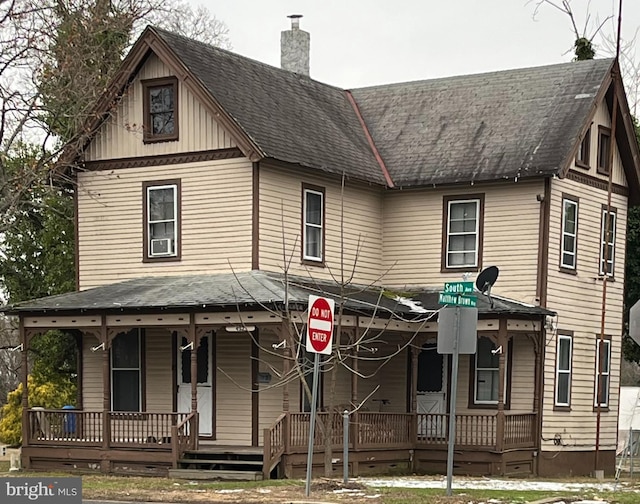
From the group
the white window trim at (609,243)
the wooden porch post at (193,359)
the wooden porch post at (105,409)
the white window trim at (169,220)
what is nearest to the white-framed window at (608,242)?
the white window trim at (609,243)

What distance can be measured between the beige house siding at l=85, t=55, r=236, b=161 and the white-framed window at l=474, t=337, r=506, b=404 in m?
7.43

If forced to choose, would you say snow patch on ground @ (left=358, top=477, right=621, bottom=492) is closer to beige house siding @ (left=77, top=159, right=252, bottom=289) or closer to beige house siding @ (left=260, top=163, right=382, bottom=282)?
beige house siding @ (left=260, top=163, right=382, bottom=282)

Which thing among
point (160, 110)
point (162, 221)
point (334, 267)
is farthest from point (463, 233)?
point (160, 110)

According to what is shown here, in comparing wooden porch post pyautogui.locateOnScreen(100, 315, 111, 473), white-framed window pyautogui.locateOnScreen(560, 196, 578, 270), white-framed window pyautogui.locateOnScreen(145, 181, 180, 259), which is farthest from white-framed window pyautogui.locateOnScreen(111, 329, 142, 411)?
white-framed window pyautogui.locateOnScreen(560, 196, 578, 270)

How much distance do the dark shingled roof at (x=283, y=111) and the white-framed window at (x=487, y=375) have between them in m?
4.64

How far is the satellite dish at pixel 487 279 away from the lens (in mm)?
26188

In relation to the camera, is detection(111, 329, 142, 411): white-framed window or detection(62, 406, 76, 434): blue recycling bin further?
detection(111, 329, 142, 411): white-framed window

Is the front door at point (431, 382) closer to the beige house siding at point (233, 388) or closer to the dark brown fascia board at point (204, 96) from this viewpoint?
the beige house siding at point (233, 388)

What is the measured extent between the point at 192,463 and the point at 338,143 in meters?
8.82

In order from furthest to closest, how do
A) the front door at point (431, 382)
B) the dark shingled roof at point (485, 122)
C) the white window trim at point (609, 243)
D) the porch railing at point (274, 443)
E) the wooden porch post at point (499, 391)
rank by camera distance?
the white window trim at point (609, 243) < the front door at point (431, 382) < the dark shingled roof at point (485, 122) < the wooden porch post at point (499, 391) < the porch railing at point (274, 443)

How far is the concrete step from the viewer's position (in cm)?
2247

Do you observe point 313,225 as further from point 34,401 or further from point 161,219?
point 34,401

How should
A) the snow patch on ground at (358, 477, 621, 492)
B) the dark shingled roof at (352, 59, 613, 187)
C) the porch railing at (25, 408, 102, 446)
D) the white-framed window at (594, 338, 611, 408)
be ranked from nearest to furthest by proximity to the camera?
the snow patch on ground at (358, 477, 621, 492), the porch railing at (25, 408, 102, 446), the dark shingled roof at (352, 59, 613, 187), the white-framed window at (594, 338, 611, 408)

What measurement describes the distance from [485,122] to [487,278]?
15.7 ft
